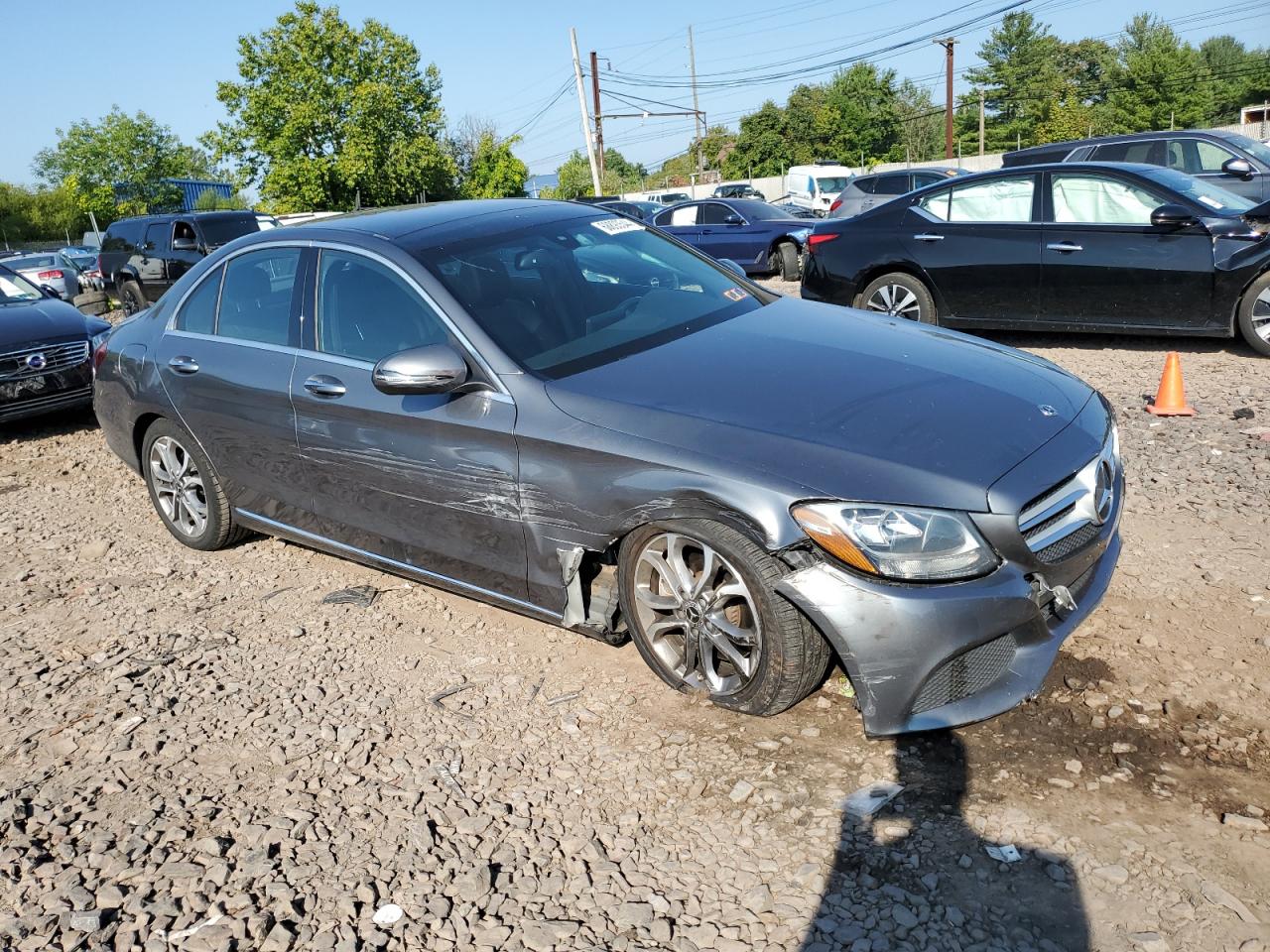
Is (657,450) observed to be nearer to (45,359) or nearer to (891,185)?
(45,359)

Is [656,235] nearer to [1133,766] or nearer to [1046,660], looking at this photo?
[1046,660]

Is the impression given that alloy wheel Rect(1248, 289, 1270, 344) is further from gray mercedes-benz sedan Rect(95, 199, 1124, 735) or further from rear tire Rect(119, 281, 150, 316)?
rear tire Rect(119, 281, 150, 316)

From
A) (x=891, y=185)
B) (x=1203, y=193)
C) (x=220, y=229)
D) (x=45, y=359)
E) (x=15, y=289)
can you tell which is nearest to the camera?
(x=1203, y=193)

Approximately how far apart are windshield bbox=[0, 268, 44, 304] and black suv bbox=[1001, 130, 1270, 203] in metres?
10.3

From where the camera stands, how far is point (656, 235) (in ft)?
16.8

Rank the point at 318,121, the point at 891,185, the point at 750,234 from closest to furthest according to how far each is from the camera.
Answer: the point at 750,234 → the point at 891,185 → the point at 318,121

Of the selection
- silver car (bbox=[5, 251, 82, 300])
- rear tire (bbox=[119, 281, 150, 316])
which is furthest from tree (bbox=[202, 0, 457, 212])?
rear tire (bbox=[119, 281, 150, 316])

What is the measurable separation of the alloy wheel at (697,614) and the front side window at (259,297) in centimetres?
216

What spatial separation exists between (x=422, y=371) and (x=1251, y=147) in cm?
1175

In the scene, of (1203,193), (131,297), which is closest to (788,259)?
(1203,193)

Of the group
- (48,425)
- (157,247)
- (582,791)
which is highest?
(157,247)

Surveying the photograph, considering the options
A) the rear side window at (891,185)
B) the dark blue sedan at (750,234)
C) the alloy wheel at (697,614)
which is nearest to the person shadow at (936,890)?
the alloy wheel at (697,614)

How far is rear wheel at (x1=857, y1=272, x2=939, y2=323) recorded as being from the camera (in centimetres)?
896

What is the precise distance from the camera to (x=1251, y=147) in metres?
11.9
